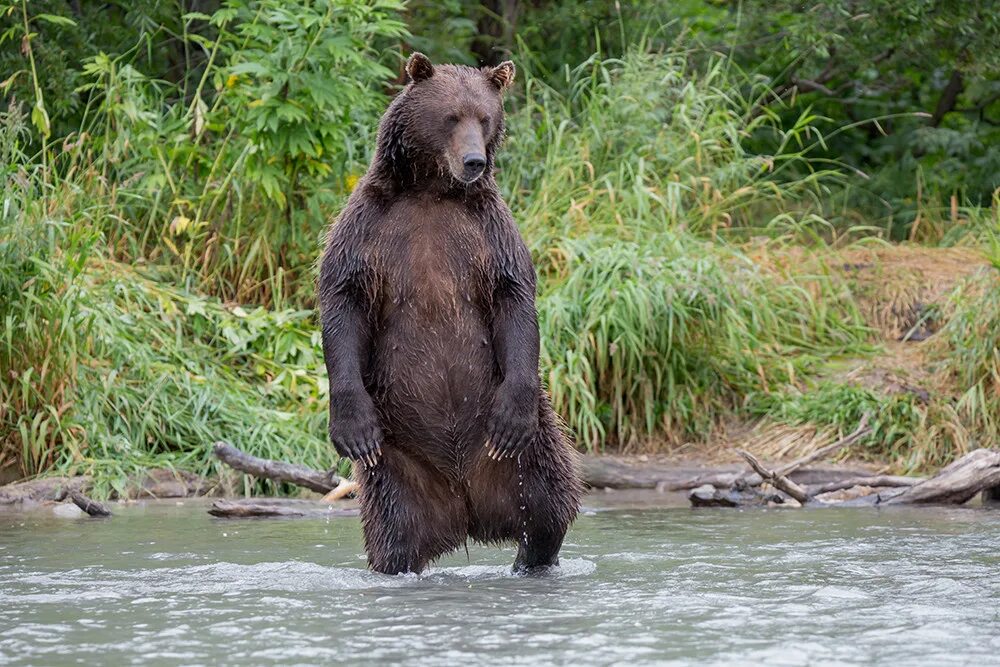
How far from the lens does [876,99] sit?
44.2 ft

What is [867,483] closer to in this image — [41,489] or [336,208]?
[336,208]

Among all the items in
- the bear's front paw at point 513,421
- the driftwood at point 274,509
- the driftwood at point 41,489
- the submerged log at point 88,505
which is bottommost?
the driftwood at point 274,509

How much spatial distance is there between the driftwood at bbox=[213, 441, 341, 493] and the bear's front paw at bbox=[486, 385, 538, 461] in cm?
240

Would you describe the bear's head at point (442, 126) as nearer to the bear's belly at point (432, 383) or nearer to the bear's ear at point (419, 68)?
the bear's ear at point (419, 68)

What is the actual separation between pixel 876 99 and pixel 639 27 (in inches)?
111

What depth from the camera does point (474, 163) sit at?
5.12 m

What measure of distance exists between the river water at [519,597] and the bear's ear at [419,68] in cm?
181

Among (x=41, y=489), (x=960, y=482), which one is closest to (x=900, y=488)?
(x=960, y=482)

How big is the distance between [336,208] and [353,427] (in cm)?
460

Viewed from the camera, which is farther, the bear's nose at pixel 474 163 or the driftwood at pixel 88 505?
the driftwood at pixel 88 505

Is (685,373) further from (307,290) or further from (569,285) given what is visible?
(307,290)

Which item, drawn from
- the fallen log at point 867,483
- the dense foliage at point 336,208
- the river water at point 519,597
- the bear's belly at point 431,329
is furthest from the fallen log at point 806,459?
the bear's belly at point 431,329

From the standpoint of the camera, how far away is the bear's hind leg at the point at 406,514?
17.4 feet

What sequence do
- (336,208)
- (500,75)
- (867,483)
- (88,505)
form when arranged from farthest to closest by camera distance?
(336,208) → (867,483) → (88,505) → (500,75)
